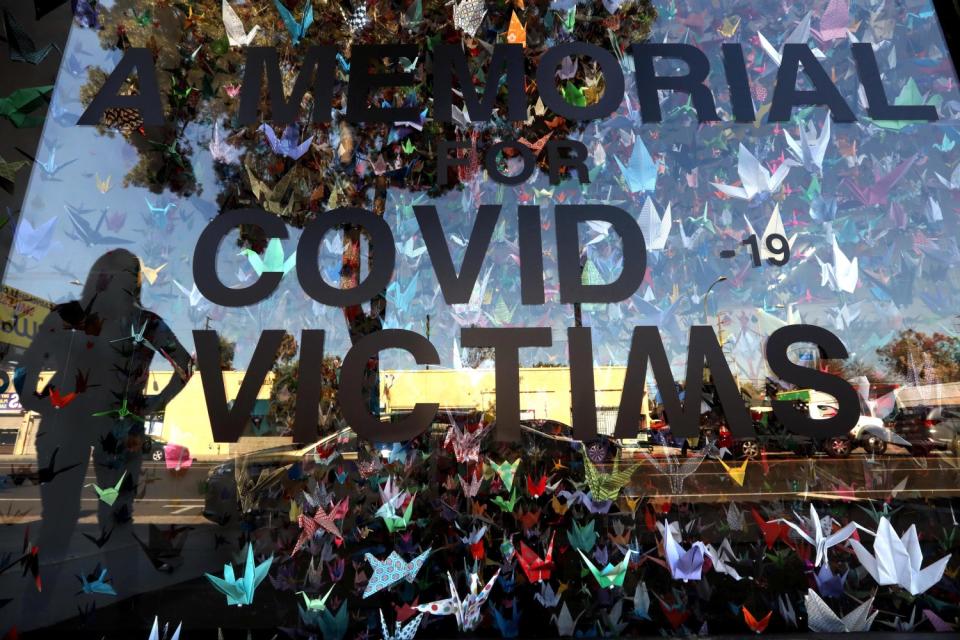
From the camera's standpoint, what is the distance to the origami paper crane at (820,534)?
6.84 ft

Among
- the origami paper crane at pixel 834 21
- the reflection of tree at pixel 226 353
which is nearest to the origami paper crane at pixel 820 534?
the origami paper crane at pixel 834 21

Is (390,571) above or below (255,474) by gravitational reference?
below

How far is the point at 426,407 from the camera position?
220cm

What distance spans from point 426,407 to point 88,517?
1.46 meters

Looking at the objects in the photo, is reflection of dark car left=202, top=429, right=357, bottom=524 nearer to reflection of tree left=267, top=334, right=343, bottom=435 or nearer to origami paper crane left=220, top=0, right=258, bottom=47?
reflection of tree left=267, top=334, right=343, bottom=435

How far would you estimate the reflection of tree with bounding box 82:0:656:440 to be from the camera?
2445 millimetres

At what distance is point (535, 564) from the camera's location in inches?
82.2

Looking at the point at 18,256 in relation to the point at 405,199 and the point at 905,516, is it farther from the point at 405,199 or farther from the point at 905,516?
the point at 905,516

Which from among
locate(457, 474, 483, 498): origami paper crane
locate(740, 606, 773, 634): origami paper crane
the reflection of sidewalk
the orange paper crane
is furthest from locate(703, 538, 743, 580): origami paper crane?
the orange paper crane

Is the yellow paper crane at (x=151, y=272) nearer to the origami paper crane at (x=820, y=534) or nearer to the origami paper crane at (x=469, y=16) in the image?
the origami paper crane at (x=469, y=16)

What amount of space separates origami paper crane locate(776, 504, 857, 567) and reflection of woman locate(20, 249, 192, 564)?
267 cm

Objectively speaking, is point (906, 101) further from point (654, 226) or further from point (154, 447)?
point (154, 447)

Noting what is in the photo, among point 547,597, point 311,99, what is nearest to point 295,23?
point 311,99

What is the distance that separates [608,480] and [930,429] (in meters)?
1.50
